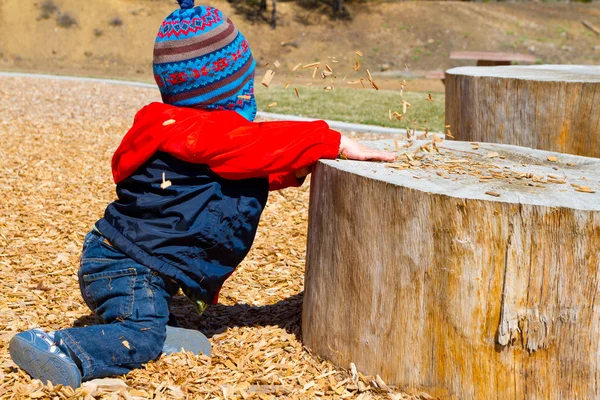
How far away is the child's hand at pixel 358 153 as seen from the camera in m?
3.22

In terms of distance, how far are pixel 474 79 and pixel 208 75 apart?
3.35 meters

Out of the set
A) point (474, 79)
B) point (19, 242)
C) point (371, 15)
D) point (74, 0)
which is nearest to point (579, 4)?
point (371, 15)

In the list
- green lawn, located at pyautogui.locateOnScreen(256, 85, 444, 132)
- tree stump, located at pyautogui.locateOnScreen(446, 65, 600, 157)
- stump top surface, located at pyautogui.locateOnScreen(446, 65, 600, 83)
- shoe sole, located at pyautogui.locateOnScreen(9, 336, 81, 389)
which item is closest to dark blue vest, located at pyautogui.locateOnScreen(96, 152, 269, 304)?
shoe sole, located at pyautogui.locateOnScreen(9, 336, 81, 389)

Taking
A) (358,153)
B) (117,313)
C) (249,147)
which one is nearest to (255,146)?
(249,147)

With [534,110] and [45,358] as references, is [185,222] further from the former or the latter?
[534,110]

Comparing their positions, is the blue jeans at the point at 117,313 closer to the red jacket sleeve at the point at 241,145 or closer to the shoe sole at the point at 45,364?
the shoe sole at the point at 45,364

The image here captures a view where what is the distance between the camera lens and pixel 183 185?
312cm

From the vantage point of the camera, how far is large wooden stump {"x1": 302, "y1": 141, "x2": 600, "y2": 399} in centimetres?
254

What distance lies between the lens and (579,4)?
35.1 m

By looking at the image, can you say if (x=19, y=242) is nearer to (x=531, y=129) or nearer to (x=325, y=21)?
(x=531, y=129)

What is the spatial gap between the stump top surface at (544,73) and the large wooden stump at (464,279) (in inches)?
114

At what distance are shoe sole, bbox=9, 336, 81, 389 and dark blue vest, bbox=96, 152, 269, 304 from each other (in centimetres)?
50

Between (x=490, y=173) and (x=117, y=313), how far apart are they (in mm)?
1639

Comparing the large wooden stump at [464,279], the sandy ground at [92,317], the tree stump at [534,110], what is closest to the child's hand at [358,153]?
the large wooden stump at [464,279]
